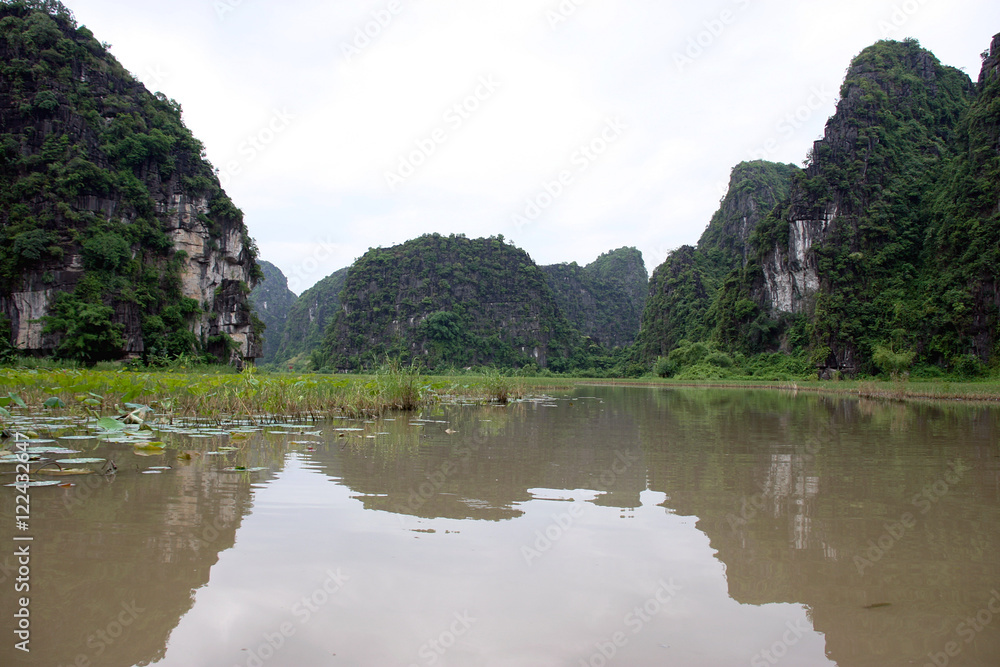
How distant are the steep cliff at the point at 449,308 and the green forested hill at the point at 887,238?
2647 centimetres

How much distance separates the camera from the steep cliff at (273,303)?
111 m

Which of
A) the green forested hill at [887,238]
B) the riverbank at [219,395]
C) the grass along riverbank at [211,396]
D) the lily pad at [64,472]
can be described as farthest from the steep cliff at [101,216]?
the green forested hill at [887,238]

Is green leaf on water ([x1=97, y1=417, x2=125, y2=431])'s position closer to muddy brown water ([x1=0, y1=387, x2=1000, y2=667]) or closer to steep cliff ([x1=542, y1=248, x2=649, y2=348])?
muddy brown water ([x1=0, y1=387, x2=1000, y2=667])

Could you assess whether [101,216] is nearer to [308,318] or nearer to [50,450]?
[50,450]

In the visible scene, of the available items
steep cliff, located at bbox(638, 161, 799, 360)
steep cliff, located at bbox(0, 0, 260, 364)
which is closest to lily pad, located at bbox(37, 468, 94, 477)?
steep cliff, located at bbox(0, 0, 260, 364)

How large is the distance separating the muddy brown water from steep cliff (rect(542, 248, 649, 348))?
329ft

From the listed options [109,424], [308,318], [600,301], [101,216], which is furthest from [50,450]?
[600,301]

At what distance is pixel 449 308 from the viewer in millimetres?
76188

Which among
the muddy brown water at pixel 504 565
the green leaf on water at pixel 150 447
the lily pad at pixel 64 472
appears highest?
the green leaf on water at pixel 150 447

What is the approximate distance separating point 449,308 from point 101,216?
47538mm

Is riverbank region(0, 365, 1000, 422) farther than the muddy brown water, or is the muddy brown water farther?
riverbank region(0, 365, 1000, 422)

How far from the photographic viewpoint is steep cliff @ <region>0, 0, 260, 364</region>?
28047mm

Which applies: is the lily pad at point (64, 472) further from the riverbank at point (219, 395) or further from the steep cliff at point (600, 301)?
the steep cliff at point (600, 301)

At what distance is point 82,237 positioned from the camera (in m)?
29.3
